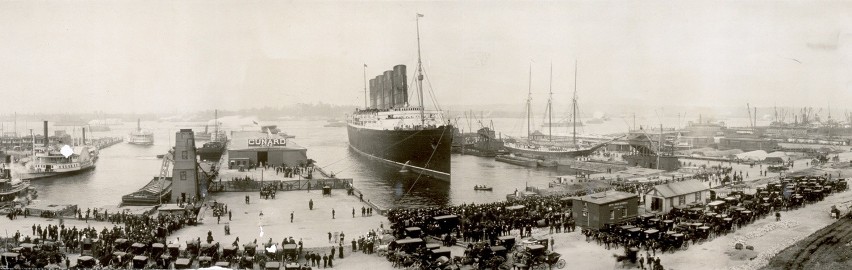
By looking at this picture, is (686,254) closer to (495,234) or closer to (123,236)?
(495,234)

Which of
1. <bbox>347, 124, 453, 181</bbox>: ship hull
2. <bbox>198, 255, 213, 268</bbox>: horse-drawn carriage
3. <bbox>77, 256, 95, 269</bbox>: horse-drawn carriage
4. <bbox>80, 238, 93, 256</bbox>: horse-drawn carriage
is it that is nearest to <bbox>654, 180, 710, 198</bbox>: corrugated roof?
<bbox>198, 255, 213, 268</bbox>: horse-drawn carriage

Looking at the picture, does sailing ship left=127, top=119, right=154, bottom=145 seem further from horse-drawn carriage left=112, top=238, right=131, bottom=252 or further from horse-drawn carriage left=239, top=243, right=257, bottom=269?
horse-drawn carriage left=239, top=243, right=257, bottom=269

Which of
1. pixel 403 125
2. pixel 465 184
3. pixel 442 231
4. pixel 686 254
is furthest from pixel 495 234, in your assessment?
pixel 403 125

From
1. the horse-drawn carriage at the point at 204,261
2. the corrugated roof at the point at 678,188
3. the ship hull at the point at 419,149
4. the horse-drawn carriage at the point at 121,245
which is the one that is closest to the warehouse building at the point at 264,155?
the ship hull at the point at 419,149

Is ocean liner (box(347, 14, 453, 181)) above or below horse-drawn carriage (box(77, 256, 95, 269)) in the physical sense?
above

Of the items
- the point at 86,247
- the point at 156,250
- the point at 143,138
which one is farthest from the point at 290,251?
the point at 143,138

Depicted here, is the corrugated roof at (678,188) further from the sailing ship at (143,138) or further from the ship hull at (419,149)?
the sailing ship at (143,138)

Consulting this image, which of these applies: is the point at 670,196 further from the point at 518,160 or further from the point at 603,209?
the point at 518,160
